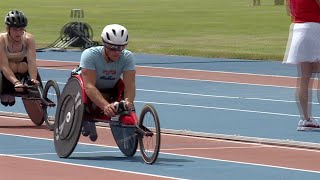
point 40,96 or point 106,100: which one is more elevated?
Answer: point 106,100

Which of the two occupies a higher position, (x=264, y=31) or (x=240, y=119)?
(x=240, y=119)

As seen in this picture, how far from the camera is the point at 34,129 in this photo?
52.2 feet

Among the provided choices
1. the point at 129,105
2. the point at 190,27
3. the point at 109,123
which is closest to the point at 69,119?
the point at 109,123

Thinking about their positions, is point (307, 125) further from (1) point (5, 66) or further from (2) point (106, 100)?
(1) point (5, 66)

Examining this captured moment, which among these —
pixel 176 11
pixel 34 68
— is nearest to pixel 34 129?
pixel 34 68

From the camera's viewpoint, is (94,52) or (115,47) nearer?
(115,47)

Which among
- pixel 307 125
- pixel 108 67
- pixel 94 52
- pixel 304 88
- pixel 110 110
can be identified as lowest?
pixel 307 125

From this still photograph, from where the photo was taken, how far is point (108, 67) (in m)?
13.1

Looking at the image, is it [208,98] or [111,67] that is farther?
[208,98]

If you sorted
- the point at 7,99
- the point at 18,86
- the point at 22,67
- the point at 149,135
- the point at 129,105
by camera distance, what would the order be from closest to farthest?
1. the point at 149,135
2. the point at 129,105
3. the point at 18,86
4. the point at 22,67
5. the point at 7,99

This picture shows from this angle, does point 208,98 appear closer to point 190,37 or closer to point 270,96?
point 270,96

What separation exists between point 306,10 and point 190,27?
2852 cm

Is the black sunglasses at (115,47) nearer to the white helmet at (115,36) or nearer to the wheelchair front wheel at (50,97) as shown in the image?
the white helmet at (115,36)

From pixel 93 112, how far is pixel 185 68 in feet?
43.7
